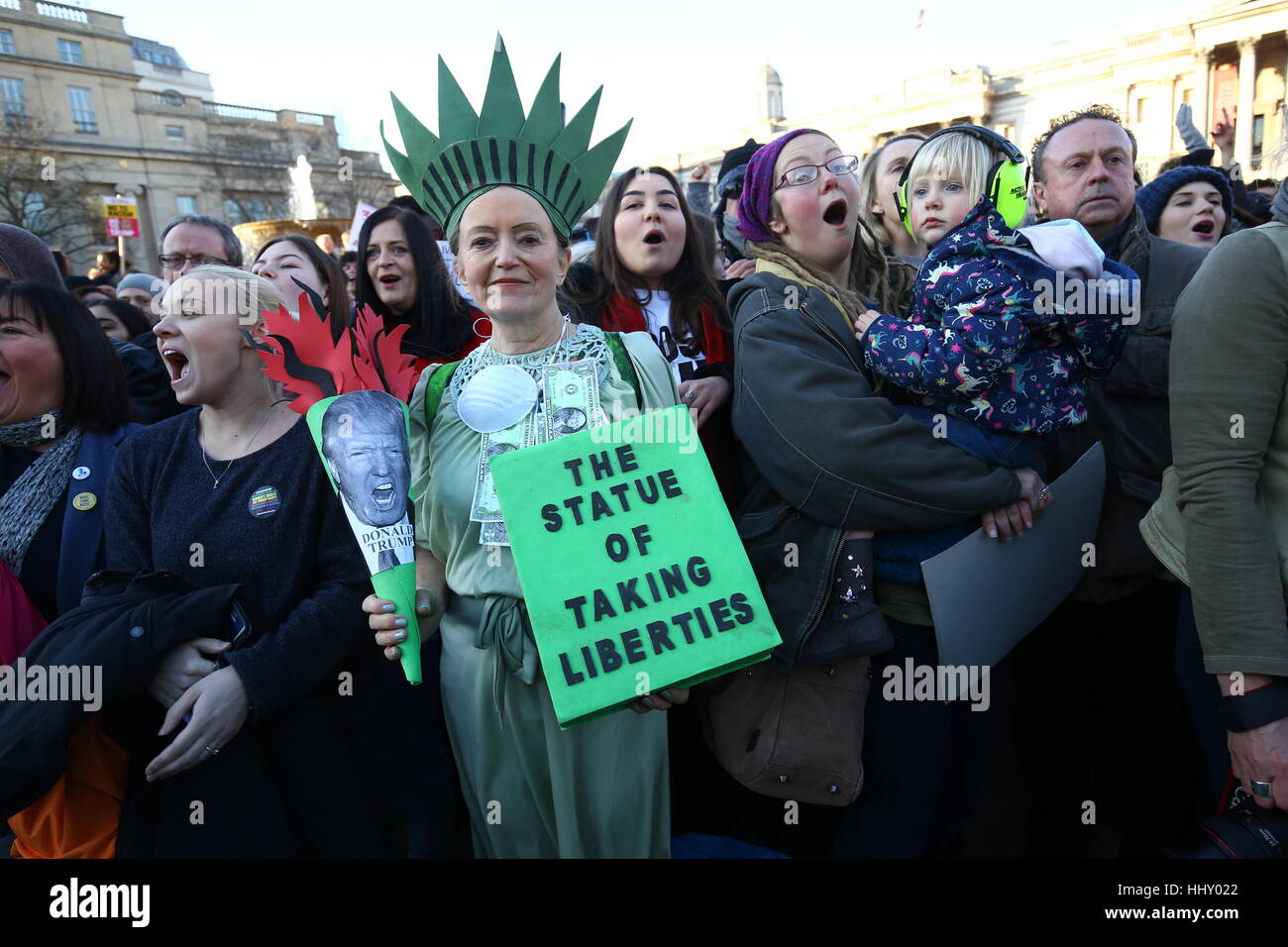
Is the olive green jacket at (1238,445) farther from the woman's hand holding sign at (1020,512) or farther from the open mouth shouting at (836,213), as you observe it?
the open mouth shouting at (836,213)

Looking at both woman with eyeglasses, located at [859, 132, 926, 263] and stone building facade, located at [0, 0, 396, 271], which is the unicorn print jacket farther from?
stone building facade, located at [0, 0, 396, 271]

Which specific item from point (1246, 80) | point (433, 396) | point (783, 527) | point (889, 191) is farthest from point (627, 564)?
point (1246, 80)

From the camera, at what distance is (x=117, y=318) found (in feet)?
15.3

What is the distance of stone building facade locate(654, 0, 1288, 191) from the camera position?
33.2 m

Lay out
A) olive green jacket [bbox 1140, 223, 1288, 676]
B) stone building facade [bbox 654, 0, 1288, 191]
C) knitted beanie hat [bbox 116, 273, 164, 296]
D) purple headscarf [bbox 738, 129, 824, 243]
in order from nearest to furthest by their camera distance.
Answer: olive green jacket [bbox 1140, 223, 1288, 676]
purple headscarf [bbox 738, 129, 824, 243]
knitted beanie hat [bbox 116, 273, 164, 296]
stone building facade [bbox 654, 0, 1288, 191]

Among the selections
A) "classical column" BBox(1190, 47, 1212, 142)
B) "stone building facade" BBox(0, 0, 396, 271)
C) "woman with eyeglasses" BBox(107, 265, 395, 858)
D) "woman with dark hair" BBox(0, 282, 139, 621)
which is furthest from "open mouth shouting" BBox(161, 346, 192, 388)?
"classical column" BBox(1190, 47, 1212, 142)

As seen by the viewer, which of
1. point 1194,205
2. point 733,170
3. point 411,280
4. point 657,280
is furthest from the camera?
point 733,170

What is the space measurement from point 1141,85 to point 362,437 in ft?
153

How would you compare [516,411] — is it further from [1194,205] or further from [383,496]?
[1194,205]

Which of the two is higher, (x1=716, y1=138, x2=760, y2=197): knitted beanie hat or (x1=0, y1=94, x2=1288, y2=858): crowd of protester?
(x1=716, y1=138, x2=760, y2=197): knitted beanie hat

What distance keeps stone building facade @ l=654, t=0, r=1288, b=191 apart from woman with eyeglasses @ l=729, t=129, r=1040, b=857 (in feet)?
107

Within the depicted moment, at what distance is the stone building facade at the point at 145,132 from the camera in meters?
36.4

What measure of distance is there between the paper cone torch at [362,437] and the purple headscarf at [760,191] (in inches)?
51.5
